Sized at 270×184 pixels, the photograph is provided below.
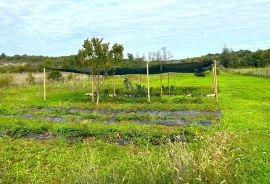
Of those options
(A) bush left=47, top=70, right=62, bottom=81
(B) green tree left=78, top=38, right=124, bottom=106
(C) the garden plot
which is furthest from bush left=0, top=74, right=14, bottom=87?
(C) the garden plot

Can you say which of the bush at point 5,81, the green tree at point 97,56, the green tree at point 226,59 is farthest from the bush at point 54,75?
the green tree at point 226,59

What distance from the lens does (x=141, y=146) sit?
7301mm

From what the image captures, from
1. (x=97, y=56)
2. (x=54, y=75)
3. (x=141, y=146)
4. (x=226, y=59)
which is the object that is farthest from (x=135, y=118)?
(x=226, y=59)

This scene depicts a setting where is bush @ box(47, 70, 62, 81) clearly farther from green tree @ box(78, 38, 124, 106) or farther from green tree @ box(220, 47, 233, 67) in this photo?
green tree @ box(220, 47, 233, 67)

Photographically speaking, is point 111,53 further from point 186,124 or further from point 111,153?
point 111,153

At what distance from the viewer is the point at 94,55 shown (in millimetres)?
16453

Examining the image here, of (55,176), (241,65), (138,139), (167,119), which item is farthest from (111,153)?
(241,65)

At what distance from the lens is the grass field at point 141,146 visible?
3982 mm

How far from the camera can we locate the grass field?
3.98 metres

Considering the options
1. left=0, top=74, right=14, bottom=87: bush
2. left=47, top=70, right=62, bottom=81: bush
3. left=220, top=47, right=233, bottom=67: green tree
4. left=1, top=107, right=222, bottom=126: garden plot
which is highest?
left=220, top=47, right=233, bottom=67: green tree

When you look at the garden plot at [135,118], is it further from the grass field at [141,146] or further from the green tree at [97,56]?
the green tree at [97,56]

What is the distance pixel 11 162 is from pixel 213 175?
3986 millimetres

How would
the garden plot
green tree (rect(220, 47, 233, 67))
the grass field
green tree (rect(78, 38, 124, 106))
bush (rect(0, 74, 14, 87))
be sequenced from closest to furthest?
the grass field < the garden plot < green tree (rect(78, 38, 124, 106)) < bush (rect(0, 74, 14, 87)) < green tree (rect(220, 47, 233, 67))

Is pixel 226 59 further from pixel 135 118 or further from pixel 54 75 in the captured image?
pixel 135 118
